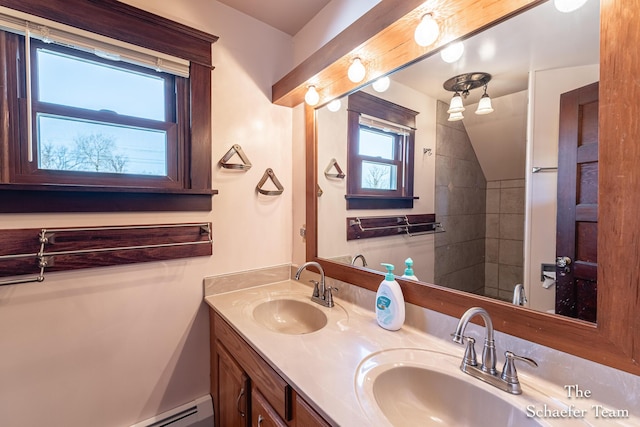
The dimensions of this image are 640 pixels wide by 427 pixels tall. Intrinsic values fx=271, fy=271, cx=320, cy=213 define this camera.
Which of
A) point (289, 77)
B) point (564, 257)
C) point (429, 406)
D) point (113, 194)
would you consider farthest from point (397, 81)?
point (113, 194)

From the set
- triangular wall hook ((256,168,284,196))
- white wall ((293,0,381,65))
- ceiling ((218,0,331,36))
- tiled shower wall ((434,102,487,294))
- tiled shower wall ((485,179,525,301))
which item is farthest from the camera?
triangular wall hook ((256,168,284,196))

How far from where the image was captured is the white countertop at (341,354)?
677 mm

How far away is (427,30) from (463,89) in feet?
0.84

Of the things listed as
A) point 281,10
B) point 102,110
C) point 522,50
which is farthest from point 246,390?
point 281,10

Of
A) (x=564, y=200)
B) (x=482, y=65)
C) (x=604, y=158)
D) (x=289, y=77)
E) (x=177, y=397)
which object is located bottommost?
(x=177, y=397)

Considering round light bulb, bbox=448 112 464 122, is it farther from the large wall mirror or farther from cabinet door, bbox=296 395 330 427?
cabinet door, bbox=296 395 330 427

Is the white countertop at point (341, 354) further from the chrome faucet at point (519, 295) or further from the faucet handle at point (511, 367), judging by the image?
the chrome faucet at point (519, 295)

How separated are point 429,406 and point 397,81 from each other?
1254 millimetres

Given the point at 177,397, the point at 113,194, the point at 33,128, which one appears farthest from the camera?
the point at 177,397

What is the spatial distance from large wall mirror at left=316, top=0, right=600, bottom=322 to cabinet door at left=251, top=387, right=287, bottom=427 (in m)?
0.72

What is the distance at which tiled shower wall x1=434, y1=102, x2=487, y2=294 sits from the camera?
3.24 feet

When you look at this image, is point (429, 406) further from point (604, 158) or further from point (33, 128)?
point (33, 128)

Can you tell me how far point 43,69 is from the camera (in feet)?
3.66

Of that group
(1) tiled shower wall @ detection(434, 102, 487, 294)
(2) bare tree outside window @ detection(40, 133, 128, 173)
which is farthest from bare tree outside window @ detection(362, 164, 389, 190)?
(2) bare tree outside window @ detection(40, 133, 128, 173)
